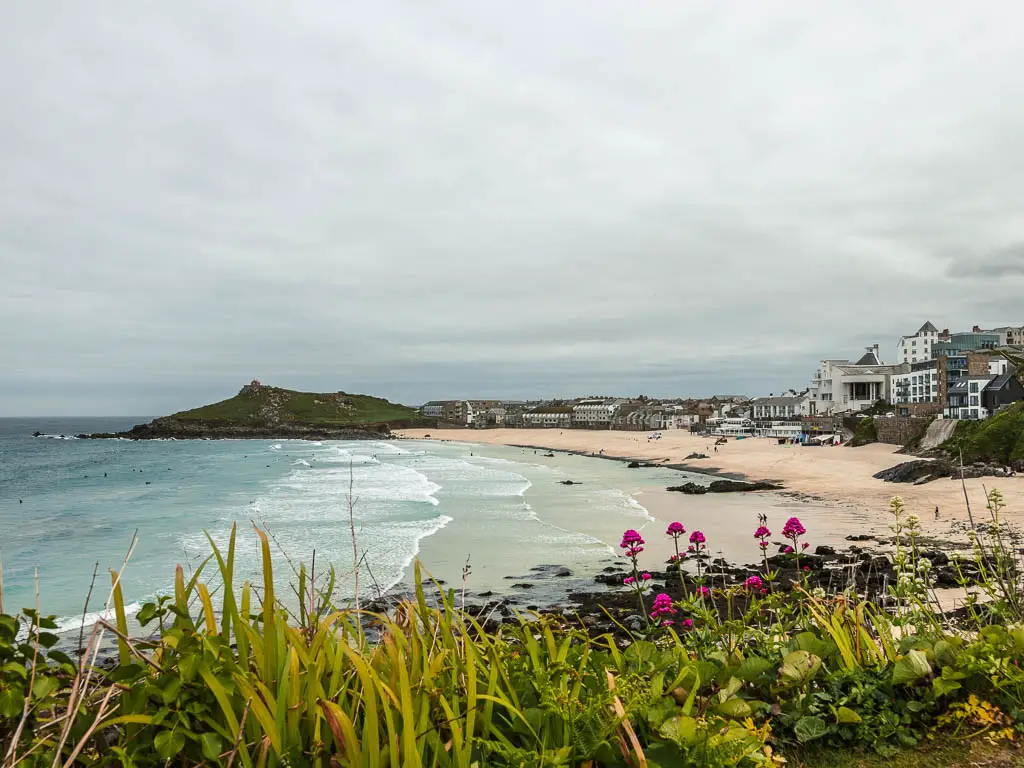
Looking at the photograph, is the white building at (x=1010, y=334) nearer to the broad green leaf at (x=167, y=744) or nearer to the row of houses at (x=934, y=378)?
the row of houses at (x=934, y=378)

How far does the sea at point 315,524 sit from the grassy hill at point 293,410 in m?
95.8

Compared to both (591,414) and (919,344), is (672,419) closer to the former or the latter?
(591,414)

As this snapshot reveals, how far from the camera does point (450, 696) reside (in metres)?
2.71

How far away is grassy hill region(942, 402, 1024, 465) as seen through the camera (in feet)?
127

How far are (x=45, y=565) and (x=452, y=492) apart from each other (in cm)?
1938

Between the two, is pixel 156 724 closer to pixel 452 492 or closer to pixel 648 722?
pixel 648 722

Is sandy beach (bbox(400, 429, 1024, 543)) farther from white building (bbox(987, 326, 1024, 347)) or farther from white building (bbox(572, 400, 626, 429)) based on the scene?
white building (bbox(572, 400, 626, 429))

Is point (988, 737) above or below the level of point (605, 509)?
above

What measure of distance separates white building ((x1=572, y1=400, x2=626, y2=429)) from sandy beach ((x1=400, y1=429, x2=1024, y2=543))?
270 ft

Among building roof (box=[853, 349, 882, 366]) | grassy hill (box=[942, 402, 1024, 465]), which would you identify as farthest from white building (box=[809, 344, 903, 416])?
grassy hill (box=[942, 402, 1024, 465])

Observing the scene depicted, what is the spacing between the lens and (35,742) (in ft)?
7.20

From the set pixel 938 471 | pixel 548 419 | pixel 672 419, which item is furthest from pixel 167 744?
pixel 548 419

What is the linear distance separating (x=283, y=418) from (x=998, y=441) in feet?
457

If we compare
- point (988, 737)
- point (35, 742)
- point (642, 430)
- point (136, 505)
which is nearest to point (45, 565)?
point (136, 505)
